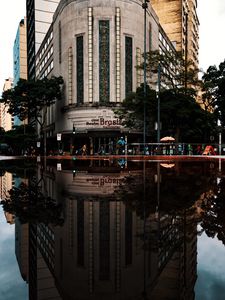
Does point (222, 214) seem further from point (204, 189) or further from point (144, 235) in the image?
point (204, 189)

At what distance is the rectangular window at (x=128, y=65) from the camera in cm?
4912

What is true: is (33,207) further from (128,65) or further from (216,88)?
(128,65)

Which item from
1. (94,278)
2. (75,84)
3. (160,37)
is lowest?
(94,278)

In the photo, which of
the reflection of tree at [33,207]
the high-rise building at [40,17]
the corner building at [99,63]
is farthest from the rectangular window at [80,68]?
the reflection of tree at [33,207]

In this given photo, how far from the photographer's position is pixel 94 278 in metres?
2.64

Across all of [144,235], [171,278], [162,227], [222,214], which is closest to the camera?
[171,278]

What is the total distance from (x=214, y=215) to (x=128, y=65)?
46576 mm

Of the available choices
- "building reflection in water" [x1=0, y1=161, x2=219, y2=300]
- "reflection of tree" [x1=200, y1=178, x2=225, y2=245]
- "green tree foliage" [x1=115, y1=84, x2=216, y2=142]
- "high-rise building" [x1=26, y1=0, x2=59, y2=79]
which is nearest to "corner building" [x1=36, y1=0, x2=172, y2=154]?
"green tree foliage" [x1=115, y1=84, x2=216, y2=142]

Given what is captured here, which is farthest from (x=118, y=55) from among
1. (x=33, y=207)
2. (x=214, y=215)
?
(x=214, y=215)

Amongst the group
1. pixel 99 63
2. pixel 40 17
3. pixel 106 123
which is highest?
pixel 40 17

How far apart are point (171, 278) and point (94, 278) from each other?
0.63 metres

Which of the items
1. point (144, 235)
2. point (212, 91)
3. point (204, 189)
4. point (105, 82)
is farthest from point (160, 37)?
point (144, 235)

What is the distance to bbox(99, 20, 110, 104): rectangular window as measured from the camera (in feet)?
159

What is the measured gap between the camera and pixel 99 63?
48.5 m
